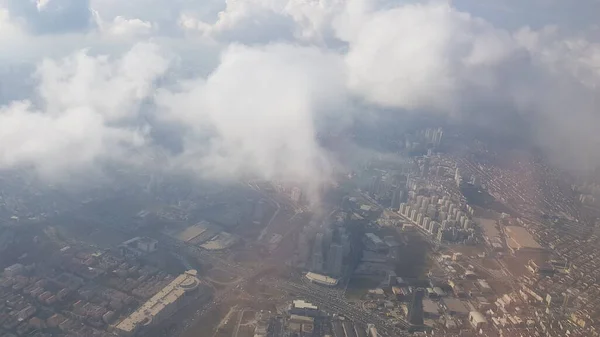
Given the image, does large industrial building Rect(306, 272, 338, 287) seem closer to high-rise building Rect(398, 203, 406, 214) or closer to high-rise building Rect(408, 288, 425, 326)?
high-rise building Rect(408, 288, 425, 326)

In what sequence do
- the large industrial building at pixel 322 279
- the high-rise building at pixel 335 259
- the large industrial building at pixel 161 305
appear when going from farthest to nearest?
the high-rise building at pixel 335 259, the large industrial building at pixel 322 279, the large industrial building at pixel 161 305

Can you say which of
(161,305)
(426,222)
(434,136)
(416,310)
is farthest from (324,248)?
(434,136)

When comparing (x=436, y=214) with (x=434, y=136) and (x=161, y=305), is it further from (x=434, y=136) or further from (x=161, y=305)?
(x=161, y=305)

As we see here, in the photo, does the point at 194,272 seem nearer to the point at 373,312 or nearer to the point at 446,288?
the point at 373,312

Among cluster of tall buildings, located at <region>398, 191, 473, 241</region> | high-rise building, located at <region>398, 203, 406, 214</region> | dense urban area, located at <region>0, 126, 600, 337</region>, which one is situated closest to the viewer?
dense urban area, located at <region>0, 126, 600, 337</region>

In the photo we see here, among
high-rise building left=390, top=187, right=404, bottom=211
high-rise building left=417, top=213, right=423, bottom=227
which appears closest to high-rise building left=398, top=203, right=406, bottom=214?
high-rise building left=390, top=187, right=404, bottom=211

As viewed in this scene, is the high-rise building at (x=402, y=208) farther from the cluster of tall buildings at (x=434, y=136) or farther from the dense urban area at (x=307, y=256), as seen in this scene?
the cluster of tall buildings at (x=434, y=136)

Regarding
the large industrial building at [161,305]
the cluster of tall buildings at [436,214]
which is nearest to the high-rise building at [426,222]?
the cluster of tall buildings at [436,214]
